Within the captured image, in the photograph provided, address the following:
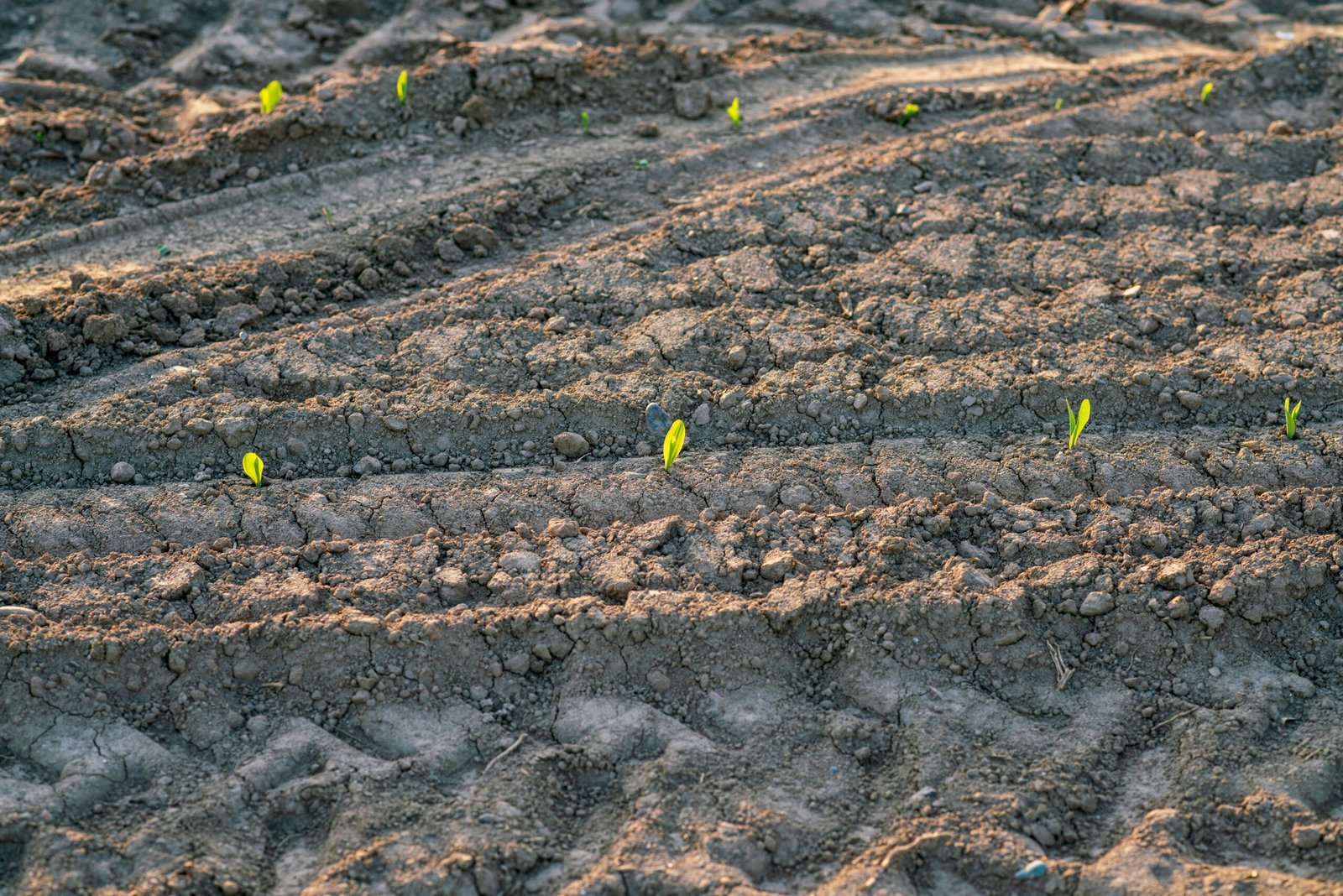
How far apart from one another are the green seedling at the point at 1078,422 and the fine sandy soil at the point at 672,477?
72mm

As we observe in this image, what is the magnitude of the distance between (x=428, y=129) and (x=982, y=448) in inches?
113

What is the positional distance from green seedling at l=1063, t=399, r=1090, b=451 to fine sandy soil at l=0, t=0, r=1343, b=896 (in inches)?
2.8

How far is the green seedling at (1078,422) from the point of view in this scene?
3.58m

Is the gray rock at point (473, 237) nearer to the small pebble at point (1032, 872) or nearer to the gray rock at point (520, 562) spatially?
the gray rock at point (520, 562)

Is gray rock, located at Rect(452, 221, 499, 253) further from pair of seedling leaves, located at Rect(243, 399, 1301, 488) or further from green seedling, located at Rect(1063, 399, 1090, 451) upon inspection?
green seedling, located at Rect(1063, 399, 1090, 451)

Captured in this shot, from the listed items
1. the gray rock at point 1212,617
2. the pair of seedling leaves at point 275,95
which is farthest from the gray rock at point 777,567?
the pair of seedling leaves at point 275,95

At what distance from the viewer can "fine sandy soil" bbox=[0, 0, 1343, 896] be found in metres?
2.75

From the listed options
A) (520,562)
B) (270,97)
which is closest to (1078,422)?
(520,562)

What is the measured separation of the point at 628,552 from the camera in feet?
10.9

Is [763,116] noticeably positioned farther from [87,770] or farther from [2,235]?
[87,770]

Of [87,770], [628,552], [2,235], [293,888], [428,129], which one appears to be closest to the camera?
[293,888]

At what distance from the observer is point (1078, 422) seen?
3617mm

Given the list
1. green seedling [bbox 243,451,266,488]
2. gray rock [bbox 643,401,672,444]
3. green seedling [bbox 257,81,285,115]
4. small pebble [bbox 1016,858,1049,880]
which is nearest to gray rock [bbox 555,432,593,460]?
gray rock [bbox 643,401,672,444]

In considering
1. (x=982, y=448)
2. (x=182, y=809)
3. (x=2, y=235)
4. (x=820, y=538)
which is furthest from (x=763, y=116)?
(x=182, y=809)
